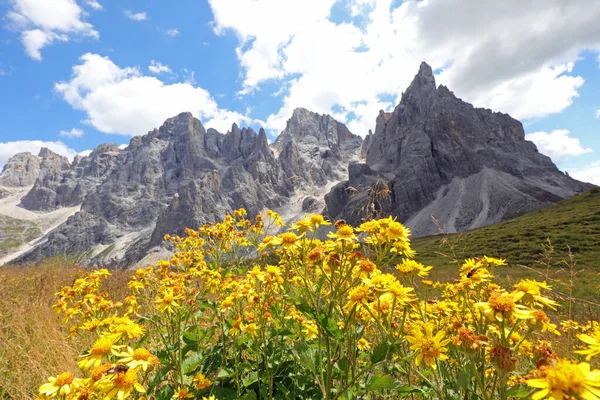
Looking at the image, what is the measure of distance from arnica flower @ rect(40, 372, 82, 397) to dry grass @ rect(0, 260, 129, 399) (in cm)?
225

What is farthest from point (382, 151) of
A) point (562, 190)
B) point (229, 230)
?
point (229, 230)

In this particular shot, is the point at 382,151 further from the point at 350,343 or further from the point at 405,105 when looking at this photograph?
the point at 350,343

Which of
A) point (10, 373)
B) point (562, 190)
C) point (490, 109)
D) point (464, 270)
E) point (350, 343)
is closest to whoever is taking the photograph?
point (350, 343)

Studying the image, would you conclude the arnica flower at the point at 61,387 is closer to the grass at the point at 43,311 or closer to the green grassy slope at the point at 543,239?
the grass at the point at 43,311

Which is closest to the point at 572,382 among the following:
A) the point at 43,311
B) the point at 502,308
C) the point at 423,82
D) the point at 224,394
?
the point at 502,308

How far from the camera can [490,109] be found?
164875 mm

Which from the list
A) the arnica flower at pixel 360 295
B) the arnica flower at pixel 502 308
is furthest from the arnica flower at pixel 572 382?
the arnica flower at pixel 360 295

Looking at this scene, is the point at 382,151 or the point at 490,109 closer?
the point at 490,109

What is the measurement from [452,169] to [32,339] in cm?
16064

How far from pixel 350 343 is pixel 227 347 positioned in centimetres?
203

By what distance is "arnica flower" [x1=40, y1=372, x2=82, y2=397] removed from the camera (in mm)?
1927

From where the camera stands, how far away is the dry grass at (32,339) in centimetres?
432

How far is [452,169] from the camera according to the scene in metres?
146

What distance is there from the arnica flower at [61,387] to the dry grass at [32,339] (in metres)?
2.25
